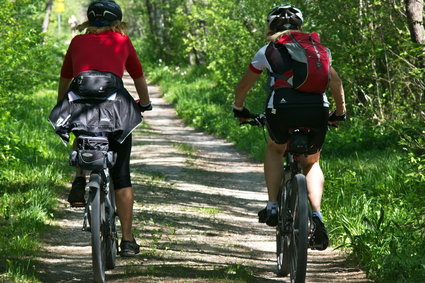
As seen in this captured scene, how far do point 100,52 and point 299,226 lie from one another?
1.85m

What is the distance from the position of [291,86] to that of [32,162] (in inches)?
242

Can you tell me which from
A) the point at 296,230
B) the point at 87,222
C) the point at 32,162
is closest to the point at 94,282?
the point at 87,222

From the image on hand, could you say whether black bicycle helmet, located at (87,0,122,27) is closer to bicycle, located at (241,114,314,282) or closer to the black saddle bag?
the black saddle bag

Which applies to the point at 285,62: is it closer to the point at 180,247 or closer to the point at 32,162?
the point at 180,247

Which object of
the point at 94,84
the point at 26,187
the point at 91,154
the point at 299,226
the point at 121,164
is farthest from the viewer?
the point at 26,187

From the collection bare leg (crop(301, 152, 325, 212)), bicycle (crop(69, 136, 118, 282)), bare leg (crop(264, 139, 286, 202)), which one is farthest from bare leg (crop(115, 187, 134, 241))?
bare leg (crop(301, 152, 325, 212))

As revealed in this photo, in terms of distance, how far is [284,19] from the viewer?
529 cm

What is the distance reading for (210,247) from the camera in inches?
269

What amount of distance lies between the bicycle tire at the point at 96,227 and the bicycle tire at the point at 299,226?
129 cm

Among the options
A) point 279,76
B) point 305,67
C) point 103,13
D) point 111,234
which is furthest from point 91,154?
point 305,67

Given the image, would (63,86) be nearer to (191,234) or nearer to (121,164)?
(121,164)

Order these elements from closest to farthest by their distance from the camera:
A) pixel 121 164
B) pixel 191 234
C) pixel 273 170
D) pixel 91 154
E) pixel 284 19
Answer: pixel 91 154, pixel 284 19, pixel 121 164, pixel 273 170, pixel 191 234

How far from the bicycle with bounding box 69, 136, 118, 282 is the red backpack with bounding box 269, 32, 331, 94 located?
4.22 feet

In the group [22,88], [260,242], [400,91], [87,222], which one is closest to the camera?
[87,222]
